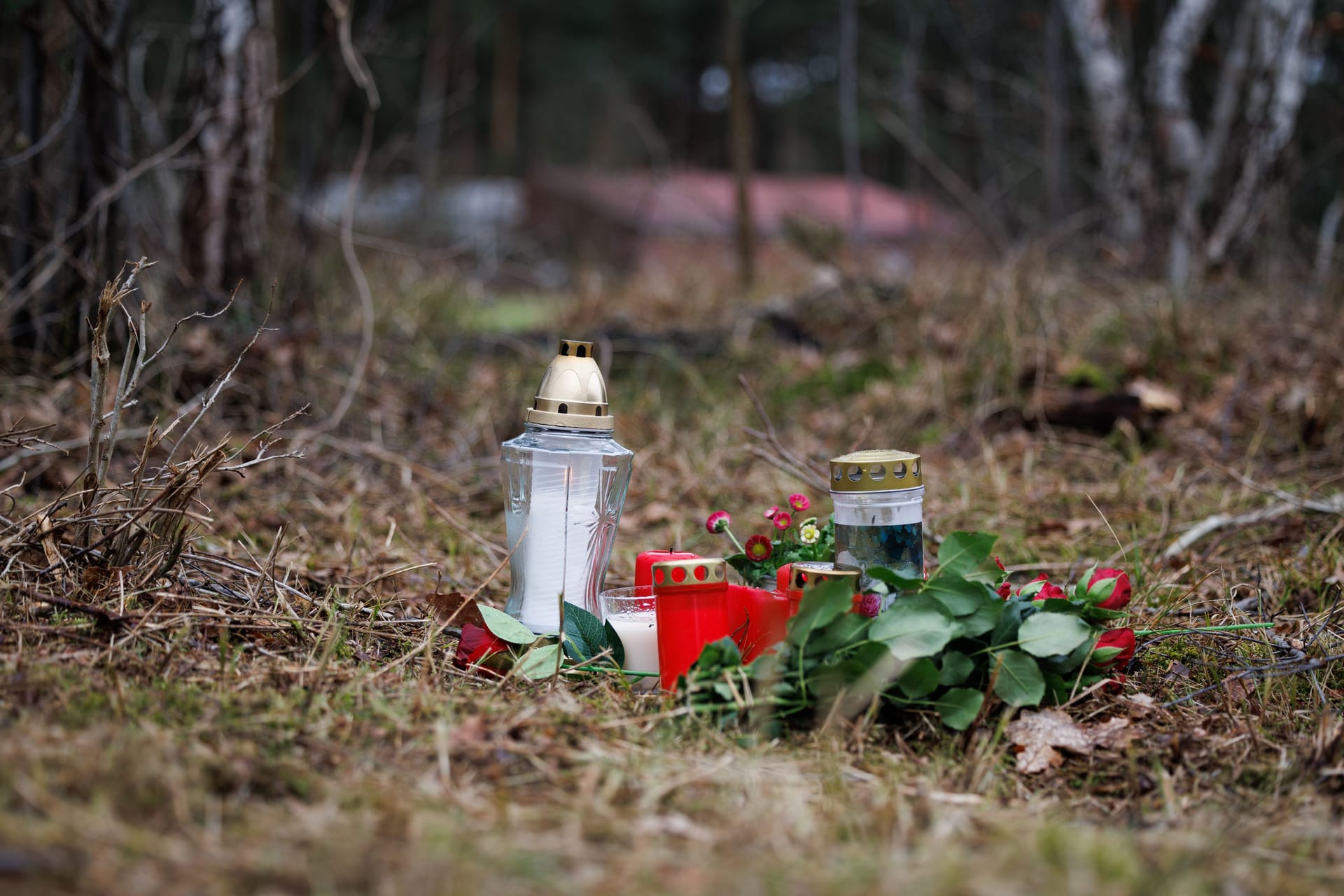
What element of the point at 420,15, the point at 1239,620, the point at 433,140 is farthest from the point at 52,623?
the point at 420,15

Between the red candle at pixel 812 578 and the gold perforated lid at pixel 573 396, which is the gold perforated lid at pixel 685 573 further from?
the gold perforated lid at pixel 573 396

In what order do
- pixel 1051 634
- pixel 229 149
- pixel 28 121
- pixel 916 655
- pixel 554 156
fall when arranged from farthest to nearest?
pixel 554 156
pixel 229 149
pixel 28 121
pixel 1051 634
pixel 916 655

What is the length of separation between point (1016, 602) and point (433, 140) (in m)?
8.96

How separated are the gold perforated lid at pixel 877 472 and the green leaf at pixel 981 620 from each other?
8.2 inches

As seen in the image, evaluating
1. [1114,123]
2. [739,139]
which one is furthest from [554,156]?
[1114,123]

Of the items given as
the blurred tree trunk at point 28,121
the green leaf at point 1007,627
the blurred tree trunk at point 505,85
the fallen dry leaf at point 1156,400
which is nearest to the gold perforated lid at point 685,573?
the green leaf at point 1007,627

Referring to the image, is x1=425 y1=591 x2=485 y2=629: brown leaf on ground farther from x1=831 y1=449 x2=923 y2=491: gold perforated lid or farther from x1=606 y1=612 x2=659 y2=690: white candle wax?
x1=831 y1=449 x2=923 y2=491: gold perforated lid

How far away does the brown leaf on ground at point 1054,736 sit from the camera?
141 cm

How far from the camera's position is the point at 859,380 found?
432 cm

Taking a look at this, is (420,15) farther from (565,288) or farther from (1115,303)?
(1115,303)

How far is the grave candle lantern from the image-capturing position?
1722 millimetres

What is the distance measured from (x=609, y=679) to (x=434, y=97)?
1123cm

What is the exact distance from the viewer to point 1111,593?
1.54 metres

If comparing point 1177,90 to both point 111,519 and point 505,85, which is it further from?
point 505,85
